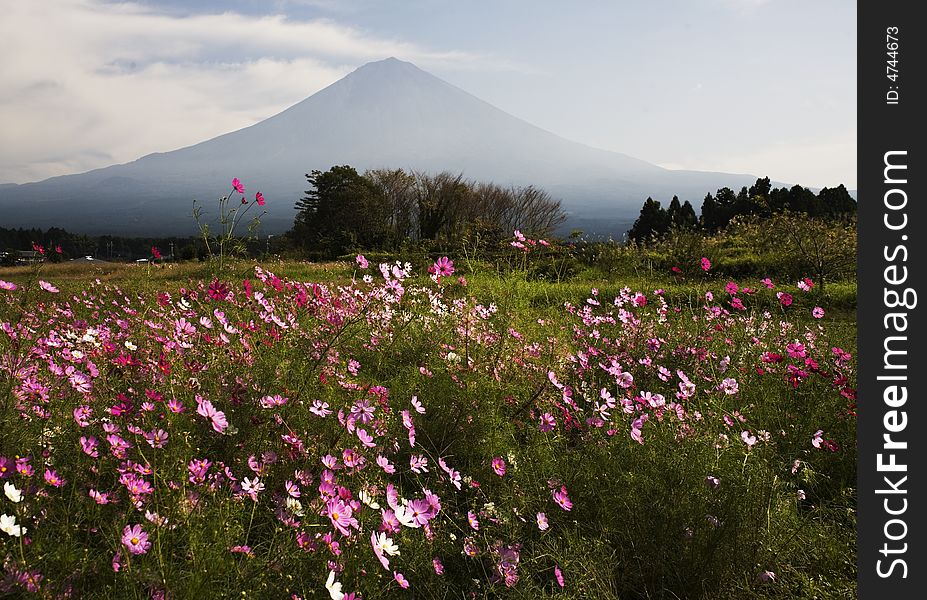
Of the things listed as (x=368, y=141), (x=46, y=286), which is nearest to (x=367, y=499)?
(x=46, y=286)

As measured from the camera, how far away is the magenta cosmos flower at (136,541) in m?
1.39

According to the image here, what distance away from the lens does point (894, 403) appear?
2.15 meters

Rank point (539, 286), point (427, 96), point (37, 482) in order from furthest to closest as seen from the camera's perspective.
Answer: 1. point (427, 96)
2. point (539, 286)
3. point (37, 482)

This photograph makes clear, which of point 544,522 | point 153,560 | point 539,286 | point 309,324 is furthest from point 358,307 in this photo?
point 539,286

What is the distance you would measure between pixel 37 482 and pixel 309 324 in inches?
59.6

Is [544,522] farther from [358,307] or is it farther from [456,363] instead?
[358,307]

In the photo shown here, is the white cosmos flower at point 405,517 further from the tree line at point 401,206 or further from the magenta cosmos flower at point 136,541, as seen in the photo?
the tree line at point 401,206

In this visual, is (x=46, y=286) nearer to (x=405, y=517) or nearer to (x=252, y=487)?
(x=252, y=487)

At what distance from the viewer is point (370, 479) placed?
205 centimetres

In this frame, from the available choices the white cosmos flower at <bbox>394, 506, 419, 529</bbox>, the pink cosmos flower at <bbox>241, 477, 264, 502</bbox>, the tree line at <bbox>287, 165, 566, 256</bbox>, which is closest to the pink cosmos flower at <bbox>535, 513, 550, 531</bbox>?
the white cosmos flower at <bbox>394, 506, 419, 529</bbox>

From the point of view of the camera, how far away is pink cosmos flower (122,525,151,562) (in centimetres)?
139

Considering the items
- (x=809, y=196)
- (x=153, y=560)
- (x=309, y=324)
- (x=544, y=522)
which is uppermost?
(x=809, y=196)

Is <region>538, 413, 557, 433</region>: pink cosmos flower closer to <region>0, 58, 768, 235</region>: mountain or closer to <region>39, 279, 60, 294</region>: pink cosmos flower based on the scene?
<region>39, 279, 60, 294</region>: pink cosmos flower

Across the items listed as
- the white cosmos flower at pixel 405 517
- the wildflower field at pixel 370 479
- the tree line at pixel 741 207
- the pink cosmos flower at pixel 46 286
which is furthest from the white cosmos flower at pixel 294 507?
the tree line at pixel 741 207
